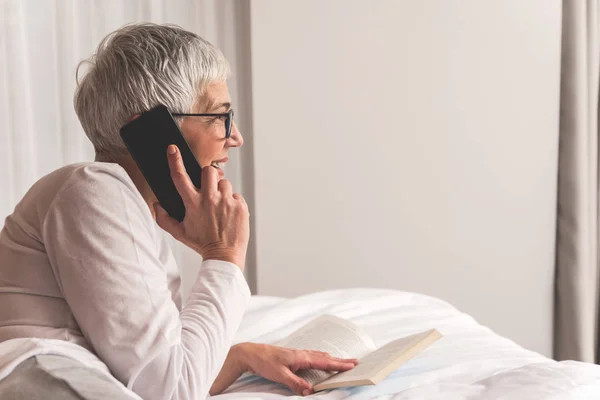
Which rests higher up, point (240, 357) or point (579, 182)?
point (579, 182)

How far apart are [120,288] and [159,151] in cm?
29

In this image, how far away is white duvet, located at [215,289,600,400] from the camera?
1.28 metres

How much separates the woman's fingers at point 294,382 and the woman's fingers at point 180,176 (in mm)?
396

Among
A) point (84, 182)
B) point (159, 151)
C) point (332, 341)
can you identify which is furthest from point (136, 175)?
point (332, 341)

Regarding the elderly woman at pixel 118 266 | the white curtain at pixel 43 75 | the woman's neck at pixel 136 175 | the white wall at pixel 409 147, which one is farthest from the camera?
the white wall at pixel 409 147

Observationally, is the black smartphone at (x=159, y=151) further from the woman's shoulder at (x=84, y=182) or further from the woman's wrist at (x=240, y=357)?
the woman's wrist at (x=240, y=357)

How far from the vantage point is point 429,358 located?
152cm

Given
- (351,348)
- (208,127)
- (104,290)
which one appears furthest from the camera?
(351,348)

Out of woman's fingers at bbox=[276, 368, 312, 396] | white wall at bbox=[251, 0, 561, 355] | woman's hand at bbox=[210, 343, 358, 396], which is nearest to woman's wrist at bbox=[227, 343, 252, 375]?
woman's hand at bbox=[210, 343, 358, 396]

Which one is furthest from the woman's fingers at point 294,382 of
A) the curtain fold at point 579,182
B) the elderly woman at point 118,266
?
the curtain fold at point 579,182

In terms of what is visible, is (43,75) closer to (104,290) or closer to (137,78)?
(137,78)

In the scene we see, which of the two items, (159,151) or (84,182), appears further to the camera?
(159,151)

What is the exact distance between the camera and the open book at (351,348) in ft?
4.26

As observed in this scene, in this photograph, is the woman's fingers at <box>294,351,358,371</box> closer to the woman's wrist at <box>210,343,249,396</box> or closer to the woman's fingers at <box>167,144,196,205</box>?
the woman's wrist at <box>210,343,249,396</box>
